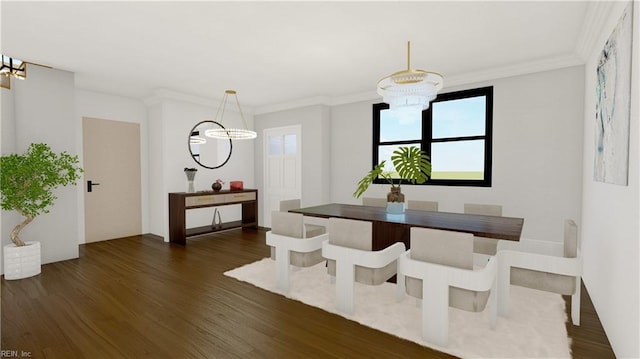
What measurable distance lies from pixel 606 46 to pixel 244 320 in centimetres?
385

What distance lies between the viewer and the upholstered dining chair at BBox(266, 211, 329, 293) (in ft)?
10.3

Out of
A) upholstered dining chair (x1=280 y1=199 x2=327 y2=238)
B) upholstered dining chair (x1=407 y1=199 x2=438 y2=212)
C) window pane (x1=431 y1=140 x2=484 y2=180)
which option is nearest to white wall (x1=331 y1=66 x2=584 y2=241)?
A: window pane (x1=431 y1=140 x2=484 y2=180)

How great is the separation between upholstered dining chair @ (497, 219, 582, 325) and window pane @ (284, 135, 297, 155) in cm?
468

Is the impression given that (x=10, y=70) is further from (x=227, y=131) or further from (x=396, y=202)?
(x=396, y=202)

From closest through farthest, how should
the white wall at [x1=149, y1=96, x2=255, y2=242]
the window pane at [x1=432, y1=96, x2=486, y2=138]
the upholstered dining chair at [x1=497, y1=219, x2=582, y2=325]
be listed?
the upholstered dining chair at [x1=497, y1=219, x2=582, y2=325] < the window pane at [x1=432, y1=96, x2=486, y2=138] < the white wall at [x1=149, y1=96, x2=255, y2=242]

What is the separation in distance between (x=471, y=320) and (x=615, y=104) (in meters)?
2.00

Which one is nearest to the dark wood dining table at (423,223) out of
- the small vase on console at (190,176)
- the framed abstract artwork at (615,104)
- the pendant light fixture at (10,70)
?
the framed abstract artwork at (615,104)

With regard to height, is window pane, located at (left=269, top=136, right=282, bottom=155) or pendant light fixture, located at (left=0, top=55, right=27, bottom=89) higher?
pendant light fixture, located at (left=0, top=55, right=27, bottom=89)

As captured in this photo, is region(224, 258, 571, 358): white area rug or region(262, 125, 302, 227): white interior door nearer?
region(224, 258, 571, 358): white area rug

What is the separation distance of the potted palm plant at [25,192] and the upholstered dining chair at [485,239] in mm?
5198

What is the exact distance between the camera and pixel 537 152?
412cm

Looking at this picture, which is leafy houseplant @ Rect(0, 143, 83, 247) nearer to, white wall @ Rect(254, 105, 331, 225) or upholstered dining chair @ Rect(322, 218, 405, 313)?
upholstered dining chair @ Rect(322, 218, 405, 313)

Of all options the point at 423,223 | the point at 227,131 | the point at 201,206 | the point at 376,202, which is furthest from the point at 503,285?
the point at 201,206

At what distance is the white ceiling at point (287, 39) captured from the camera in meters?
2.72
